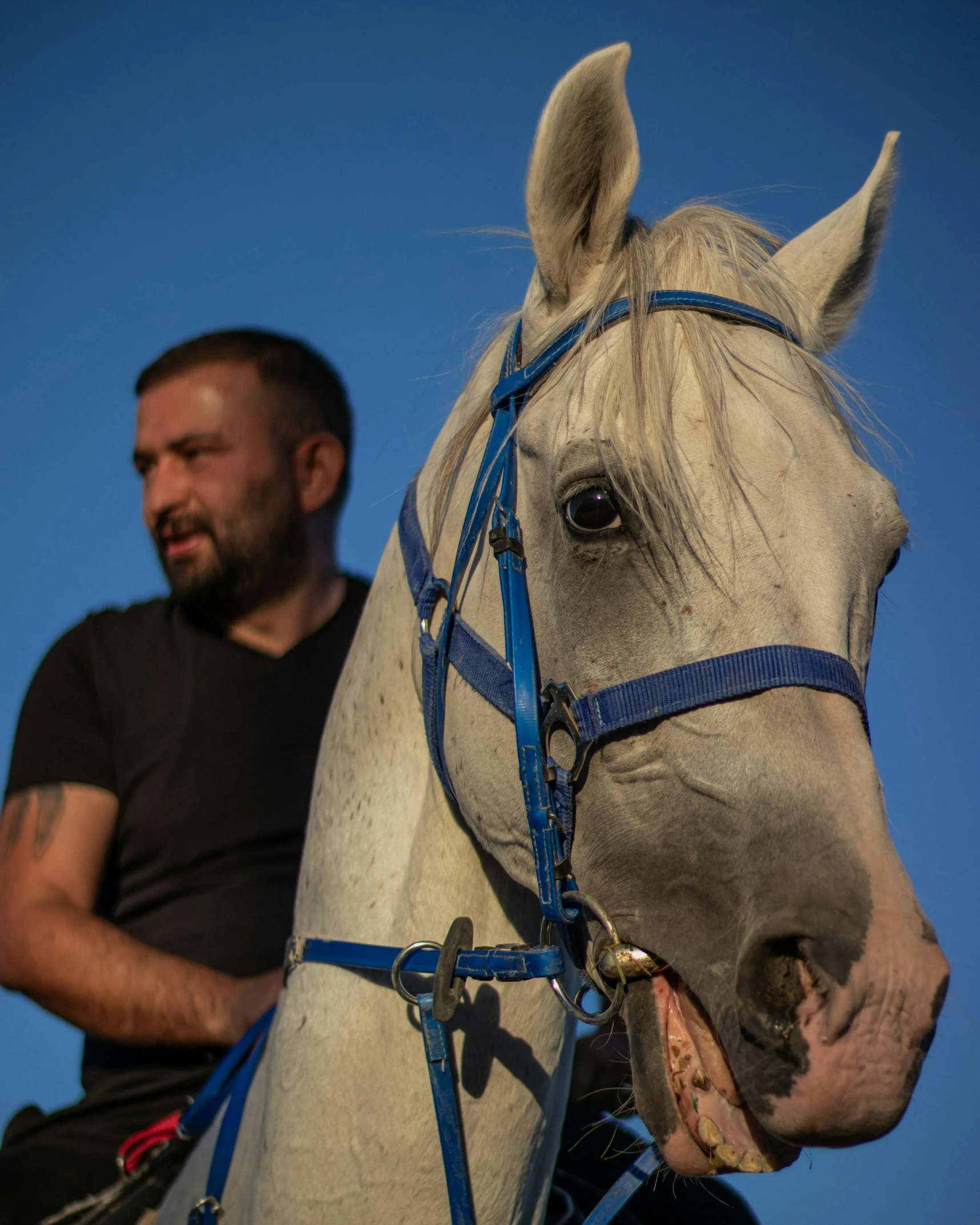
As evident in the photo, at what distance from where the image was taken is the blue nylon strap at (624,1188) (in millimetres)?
1838

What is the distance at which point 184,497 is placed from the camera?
383 cm

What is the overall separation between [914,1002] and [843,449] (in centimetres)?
86

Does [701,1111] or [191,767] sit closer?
[701,1111]

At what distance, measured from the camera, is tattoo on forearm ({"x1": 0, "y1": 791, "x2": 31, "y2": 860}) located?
2992 millimetres

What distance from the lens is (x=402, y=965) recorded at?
1.78 metres

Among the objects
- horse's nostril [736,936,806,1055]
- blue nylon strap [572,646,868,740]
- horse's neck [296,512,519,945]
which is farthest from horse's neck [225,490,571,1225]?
horse's nostril [736,936,806,1055]

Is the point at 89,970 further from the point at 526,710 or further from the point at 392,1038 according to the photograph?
the point at 526,710

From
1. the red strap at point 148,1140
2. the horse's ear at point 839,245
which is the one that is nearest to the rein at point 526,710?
the horse's ear at point 839,245

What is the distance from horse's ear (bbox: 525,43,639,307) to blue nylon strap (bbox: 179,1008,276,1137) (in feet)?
5.60

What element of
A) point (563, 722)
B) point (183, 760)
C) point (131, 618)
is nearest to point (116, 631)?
point (131, 618)

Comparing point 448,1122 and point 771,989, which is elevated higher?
point 771,989

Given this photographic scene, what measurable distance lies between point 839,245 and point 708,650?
115 cm

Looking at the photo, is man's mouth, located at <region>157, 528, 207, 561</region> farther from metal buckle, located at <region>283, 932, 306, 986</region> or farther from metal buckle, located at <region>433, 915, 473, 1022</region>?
metal buckle, located at <region>433, 915, 473, 1022</region>

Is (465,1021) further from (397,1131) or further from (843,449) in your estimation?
(843,449)
